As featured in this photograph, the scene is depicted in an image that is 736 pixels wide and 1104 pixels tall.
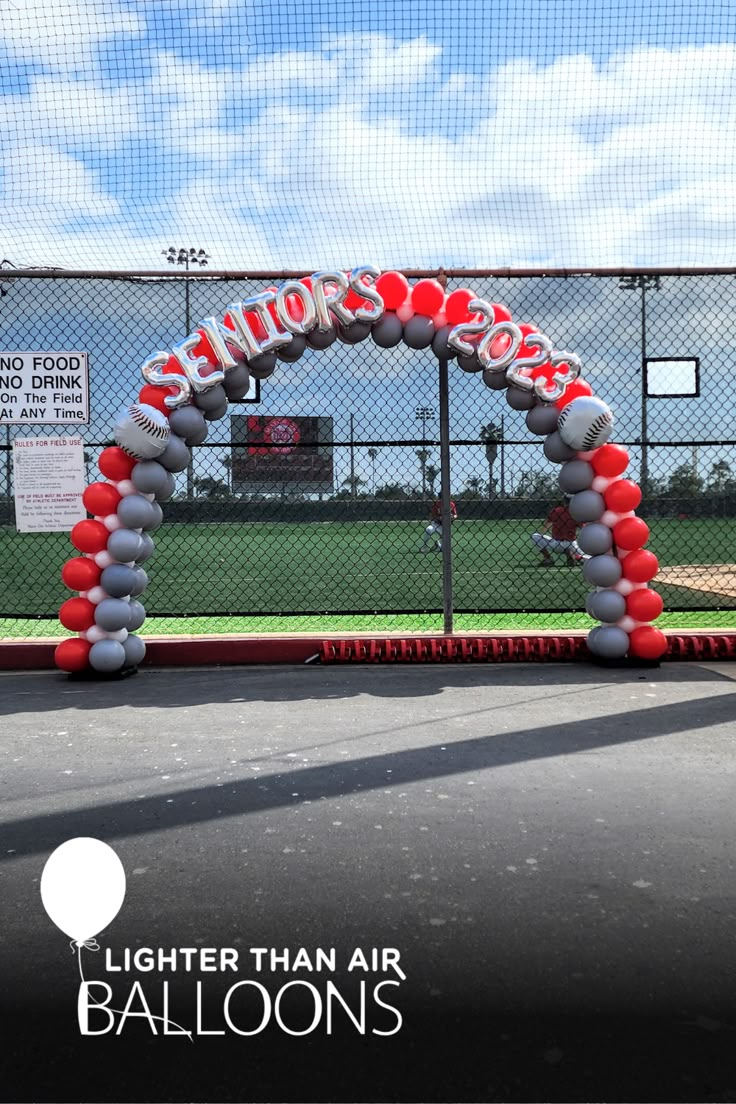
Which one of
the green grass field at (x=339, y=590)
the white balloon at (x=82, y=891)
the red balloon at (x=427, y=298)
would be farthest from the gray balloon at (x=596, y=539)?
the white balloon at (x=82, y=891)

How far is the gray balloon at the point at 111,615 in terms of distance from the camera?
6.62 m

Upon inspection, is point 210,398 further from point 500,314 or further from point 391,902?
point 391,902

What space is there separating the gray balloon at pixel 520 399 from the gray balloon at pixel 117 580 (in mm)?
3315

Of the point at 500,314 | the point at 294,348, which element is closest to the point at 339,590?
the point at 294,348

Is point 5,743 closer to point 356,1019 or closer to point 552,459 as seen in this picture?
point 356,1019

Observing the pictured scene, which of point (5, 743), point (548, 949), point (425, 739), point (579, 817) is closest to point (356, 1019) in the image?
point (548, 949)

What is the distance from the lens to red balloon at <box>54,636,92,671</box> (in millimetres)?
6633

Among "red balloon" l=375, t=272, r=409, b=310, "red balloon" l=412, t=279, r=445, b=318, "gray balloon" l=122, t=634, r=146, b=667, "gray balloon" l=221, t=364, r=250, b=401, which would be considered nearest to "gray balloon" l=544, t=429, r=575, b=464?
"red balloon" l=412, t=279, r=445, b=318

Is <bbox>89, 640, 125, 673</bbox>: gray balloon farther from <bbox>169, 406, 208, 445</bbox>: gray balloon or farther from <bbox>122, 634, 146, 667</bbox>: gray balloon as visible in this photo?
<bbox>169, 406, 208, 445</bbox>: gray balloon

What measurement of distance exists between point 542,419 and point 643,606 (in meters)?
1.68

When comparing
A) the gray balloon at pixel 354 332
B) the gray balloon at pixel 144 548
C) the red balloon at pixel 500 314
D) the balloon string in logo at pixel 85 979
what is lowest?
the balloon string in logo at pixel 85 979

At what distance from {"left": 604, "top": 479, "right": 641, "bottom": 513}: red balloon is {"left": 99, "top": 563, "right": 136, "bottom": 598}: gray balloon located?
3783 millimetres

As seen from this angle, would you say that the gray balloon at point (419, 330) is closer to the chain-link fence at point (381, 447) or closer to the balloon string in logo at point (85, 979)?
the chain-link fence at point (381, 447)

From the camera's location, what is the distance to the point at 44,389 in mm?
7250
